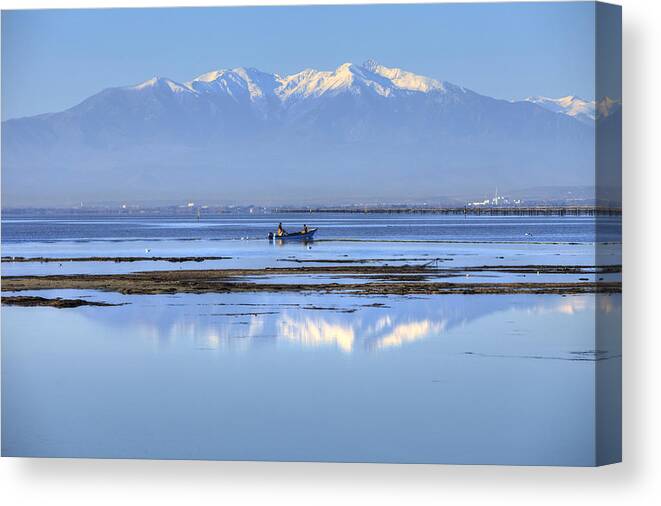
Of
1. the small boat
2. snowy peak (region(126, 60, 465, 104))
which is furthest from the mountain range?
the small boat

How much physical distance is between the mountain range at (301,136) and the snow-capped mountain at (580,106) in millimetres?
64

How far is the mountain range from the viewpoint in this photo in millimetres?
17750

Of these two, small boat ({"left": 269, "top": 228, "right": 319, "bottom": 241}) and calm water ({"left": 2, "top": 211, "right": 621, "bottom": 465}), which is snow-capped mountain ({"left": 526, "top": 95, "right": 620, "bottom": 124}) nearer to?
calm water ({"left": 2, "top": 211, "right": 621, "bottom": 465})

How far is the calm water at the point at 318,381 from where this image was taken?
13.0m

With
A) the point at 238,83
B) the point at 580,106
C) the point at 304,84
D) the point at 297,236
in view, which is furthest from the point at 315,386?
the point at 297,236

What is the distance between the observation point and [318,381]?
14.9 metres

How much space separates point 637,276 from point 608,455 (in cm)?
173

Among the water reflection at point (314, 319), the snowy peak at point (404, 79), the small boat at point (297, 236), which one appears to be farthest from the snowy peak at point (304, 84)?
the small boat at point (297, 236)

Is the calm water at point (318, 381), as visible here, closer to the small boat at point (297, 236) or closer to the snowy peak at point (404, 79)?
the snowy peak at point (404, 79)

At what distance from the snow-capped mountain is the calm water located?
45.0 inches

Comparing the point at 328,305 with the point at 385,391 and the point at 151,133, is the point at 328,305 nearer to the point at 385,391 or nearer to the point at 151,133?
the point at 151,133

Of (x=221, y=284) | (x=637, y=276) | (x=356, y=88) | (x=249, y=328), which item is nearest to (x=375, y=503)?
(x=637, y=276)

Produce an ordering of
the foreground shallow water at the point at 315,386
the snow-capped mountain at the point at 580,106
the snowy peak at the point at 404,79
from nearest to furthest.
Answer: the snow-capped mountain at the point at 580,106 → the foreground shallow water at the point at 315,386 → the snowy peak at the point at 404,79

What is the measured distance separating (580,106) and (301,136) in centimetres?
689
